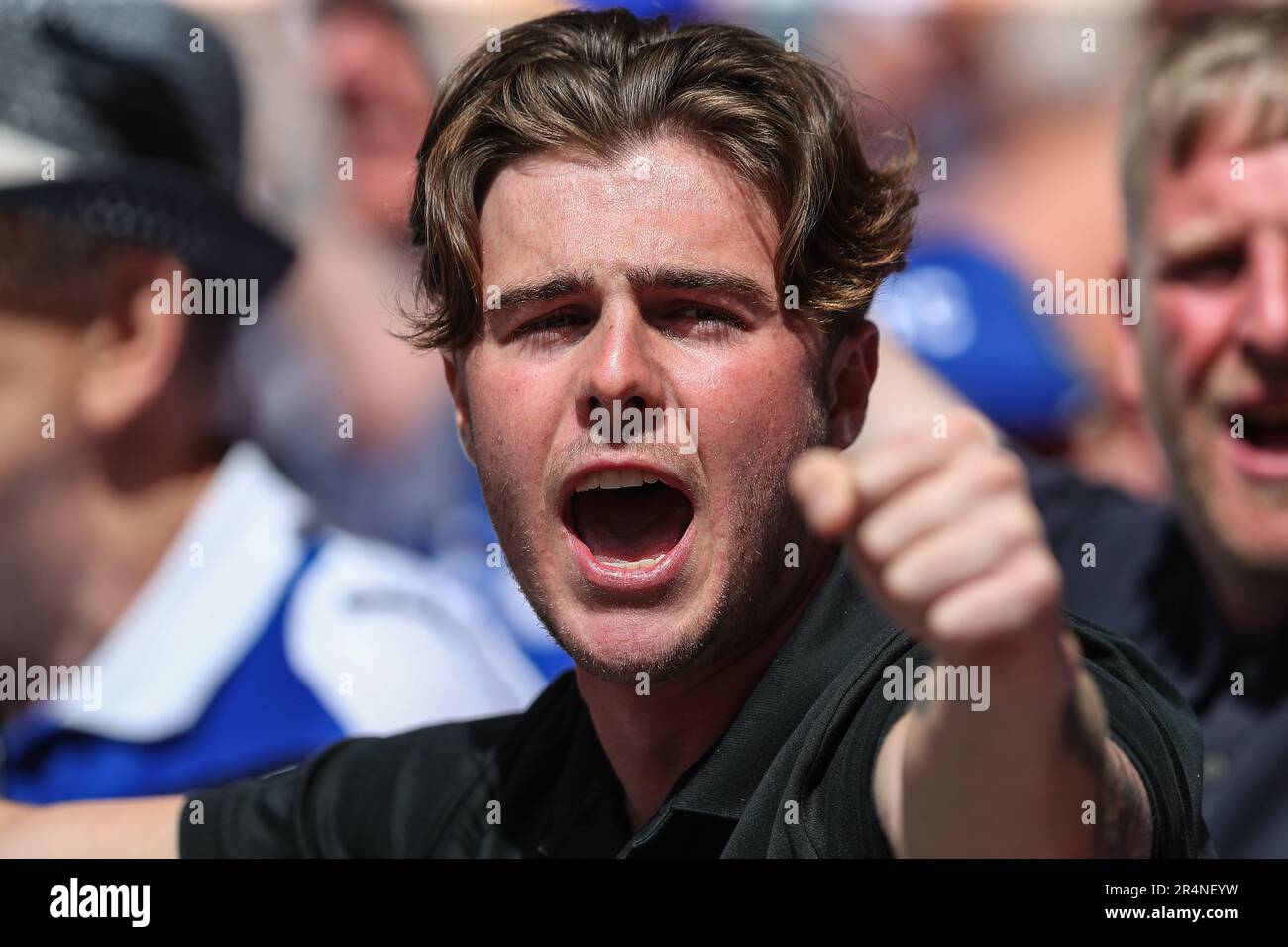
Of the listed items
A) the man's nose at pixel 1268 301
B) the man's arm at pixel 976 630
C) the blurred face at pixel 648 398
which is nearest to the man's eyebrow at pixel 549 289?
the blurred face at pixel 648 398

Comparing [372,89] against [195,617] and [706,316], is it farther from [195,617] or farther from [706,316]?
[706,316]

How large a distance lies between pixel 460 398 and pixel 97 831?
0.78m

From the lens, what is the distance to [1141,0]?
439 cm

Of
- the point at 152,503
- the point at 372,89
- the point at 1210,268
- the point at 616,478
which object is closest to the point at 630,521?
the point at 616,478

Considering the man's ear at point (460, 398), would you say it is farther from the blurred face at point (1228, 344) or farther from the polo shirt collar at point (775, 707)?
the blurred face at point (1228, 344)

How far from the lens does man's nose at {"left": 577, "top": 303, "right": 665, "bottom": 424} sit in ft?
4.96

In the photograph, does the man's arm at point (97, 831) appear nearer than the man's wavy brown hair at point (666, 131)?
No

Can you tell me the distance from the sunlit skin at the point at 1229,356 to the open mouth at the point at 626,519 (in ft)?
4.20

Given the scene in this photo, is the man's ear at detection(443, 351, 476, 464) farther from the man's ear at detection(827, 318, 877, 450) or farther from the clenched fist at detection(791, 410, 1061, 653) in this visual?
the clenched fist at detection(791, 410, 1061, 653)

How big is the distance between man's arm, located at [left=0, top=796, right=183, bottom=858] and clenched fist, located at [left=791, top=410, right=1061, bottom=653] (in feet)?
4.40

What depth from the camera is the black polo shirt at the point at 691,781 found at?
1.32m

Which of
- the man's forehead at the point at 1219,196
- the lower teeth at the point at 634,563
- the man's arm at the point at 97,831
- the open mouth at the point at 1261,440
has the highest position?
the man's forehead at the point at 1219,196

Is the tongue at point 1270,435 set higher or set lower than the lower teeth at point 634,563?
higher

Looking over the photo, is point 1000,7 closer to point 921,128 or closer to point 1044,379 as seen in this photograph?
point 921,128
